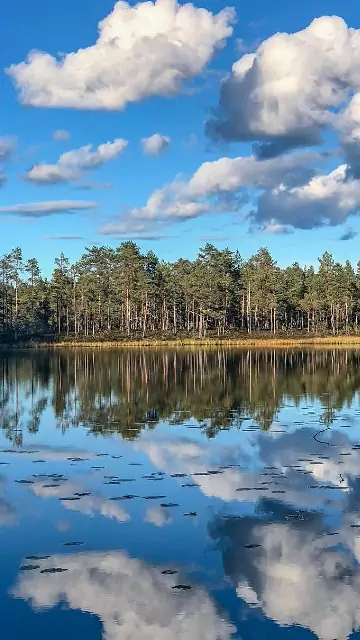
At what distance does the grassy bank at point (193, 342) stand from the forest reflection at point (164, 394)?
43037 mm

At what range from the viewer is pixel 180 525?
48.5 ft

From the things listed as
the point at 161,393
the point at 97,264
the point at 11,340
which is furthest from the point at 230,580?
the point at 97,264

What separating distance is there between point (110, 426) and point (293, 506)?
13.4 m

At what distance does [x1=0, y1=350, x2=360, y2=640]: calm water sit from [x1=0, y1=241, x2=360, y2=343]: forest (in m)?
88.0

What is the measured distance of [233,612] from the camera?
10758 millimetres

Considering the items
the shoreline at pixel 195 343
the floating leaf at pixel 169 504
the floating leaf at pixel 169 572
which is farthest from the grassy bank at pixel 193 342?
the floating leaf at pixel 169 572

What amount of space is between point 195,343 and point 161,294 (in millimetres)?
23675

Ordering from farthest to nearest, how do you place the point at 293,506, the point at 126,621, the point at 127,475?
1. the point at 127,475
2. the point at 293,506
3. the point at 126,621

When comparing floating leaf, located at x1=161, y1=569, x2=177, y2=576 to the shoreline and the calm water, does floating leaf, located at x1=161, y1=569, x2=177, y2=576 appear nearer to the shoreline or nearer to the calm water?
the calm water

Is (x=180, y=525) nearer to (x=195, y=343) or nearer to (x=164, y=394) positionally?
(x=164, y=394)

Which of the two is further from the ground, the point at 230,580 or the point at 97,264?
the point at 97,264

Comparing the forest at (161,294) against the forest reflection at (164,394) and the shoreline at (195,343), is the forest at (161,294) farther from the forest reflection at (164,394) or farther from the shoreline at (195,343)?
the forest reflection at (164,394)

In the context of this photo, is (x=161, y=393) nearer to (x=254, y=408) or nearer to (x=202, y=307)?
(x=254, y=408)

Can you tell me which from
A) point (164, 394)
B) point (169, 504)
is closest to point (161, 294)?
point (164, 394)
